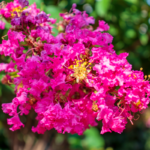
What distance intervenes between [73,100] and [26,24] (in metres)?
0.48

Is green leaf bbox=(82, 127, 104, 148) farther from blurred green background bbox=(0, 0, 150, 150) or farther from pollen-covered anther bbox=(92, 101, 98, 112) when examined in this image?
pollen-covered anther bbox=(92, 101, 98, 112)

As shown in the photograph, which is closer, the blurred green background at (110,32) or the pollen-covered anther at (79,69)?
the pollen-covered anther at (79,69)

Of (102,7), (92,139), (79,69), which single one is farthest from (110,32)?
(92,139)

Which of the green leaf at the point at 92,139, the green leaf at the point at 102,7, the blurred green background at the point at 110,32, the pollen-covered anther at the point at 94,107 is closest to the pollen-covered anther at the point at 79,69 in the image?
the pollen-covered anther at the point at 94,107

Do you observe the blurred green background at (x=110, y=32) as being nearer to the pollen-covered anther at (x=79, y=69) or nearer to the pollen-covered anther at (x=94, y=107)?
the pollen-covered anther at (x=79, y=69)

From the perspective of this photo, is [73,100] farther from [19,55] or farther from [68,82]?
[19,55]

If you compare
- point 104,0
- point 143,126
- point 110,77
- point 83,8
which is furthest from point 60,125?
point 143,126

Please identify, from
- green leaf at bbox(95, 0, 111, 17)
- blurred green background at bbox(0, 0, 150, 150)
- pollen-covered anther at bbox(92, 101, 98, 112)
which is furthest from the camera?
blurred green background at bbox(0, 0, 150, 150)

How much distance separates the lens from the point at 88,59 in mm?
1133

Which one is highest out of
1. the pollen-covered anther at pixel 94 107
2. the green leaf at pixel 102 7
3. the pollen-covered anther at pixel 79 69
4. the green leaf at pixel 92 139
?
the green leaf at pixel 102 7

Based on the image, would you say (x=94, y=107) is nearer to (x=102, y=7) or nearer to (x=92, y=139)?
(x=102, y=7)

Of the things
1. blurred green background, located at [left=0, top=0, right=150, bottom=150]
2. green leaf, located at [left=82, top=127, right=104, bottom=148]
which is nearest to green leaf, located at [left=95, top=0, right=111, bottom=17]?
blurred green background, located at [left=0, top=0, right=150, bottom=150]

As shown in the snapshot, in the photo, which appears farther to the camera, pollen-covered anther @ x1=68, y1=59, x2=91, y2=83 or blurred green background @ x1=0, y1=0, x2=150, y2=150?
blurred green background @ x1=0, y1=0, x2=150, y2=150

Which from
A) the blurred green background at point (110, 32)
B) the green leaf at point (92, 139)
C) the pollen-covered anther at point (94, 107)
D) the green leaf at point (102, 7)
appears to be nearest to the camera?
the pollen-covered anther at point (94, 107)
